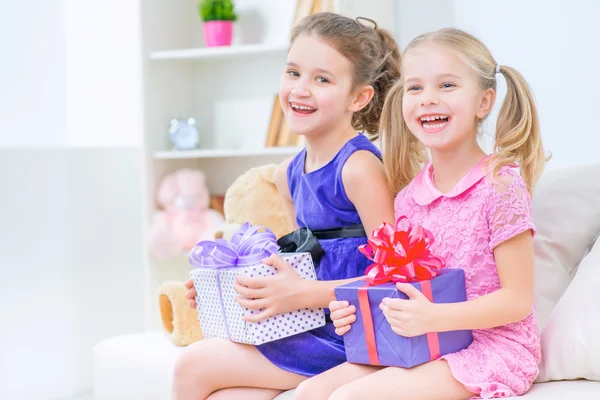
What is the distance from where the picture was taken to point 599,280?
1614 millimetres

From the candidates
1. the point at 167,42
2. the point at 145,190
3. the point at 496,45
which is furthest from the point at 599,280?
the point at 167,42

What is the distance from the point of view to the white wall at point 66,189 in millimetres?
2949

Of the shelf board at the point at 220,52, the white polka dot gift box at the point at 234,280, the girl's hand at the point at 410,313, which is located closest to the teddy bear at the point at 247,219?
the white polka dot gift box at the point at 234,280

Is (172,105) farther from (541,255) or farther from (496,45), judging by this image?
(541,255)

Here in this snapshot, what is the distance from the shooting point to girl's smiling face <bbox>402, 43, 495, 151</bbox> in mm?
1534

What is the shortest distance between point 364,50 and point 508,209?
20.5 inches

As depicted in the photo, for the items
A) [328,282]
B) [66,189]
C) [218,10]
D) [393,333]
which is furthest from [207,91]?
[393,333]

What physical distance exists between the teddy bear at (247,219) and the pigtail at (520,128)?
0.72 metres

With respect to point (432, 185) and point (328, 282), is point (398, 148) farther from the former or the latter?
point (328, 282)

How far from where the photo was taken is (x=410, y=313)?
135 centimetres

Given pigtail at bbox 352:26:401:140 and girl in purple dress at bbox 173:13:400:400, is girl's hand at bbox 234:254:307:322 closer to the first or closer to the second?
girl in purple dress at bbox 173:13:400:400

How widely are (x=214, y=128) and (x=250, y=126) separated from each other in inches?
7.2

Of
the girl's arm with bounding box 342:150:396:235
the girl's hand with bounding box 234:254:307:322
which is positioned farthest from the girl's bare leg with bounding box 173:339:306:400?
the girl's arm with bounding box 342:150:396:235

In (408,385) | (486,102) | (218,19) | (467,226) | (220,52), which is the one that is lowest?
(408,385)
